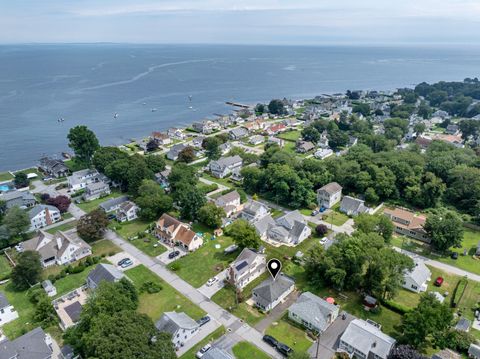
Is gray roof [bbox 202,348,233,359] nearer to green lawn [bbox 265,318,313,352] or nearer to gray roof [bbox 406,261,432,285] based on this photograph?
green lawn [bbox 265,318,313,352]

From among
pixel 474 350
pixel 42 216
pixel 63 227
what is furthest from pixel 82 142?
pixel 474 350

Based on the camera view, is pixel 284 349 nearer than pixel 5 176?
Yes

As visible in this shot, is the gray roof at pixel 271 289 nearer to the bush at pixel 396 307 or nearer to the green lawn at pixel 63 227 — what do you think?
the bush at pixel 396 307

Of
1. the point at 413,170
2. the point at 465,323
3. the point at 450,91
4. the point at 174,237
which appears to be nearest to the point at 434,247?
the point at 465,323

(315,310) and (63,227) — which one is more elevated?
(315,310)

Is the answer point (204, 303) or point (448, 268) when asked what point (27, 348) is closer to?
point (204, 303)

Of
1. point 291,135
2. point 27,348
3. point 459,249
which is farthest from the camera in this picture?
point 291,135

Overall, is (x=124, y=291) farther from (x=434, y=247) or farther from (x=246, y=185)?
(x=434, y=247)
